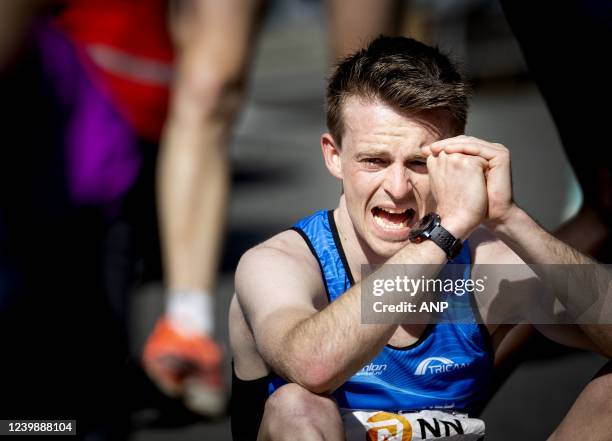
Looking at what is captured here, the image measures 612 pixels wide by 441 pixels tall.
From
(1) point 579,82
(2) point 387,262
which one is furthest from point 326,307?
(1) point 579,82

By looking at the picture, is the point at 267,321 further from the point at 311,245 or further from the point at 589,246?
the point at 589,246

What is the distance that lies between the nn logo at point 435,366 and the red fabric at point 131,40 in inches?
80.2

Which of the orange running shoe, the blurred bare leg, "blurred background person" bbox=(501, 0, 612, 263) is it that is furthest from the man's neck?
the orange running shoe

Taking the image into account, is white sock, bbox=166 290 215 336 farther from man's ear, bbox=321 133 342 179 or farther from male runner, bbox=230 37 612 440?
man's ear, bbox=321 133 342 179

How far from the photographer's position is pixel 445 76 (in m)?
2.96

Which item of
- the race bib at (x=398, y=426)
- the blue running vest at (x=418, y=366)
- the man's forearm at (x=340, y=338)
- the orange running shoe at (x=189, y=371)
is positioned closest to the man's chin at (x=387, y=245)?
the blue running vest at (x=418, y=366)

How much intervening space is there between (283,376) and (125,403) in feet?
3.36

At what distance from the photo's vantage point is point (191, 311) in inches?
172

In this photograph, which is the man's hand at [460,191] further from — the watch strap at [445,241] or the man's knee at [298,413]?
the man's knee at [298,413]

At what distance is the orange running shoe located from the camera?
4.28 meters

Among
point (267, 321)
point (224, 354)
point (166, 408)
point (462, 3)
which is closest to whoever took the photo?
point (267, 321)

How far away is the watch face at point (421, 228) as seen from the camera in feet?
8.97

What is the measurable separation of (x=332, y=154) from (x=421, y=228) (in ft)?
1.59

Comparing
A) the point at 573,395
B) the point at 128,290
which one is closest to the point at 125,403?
the point at 128,290
